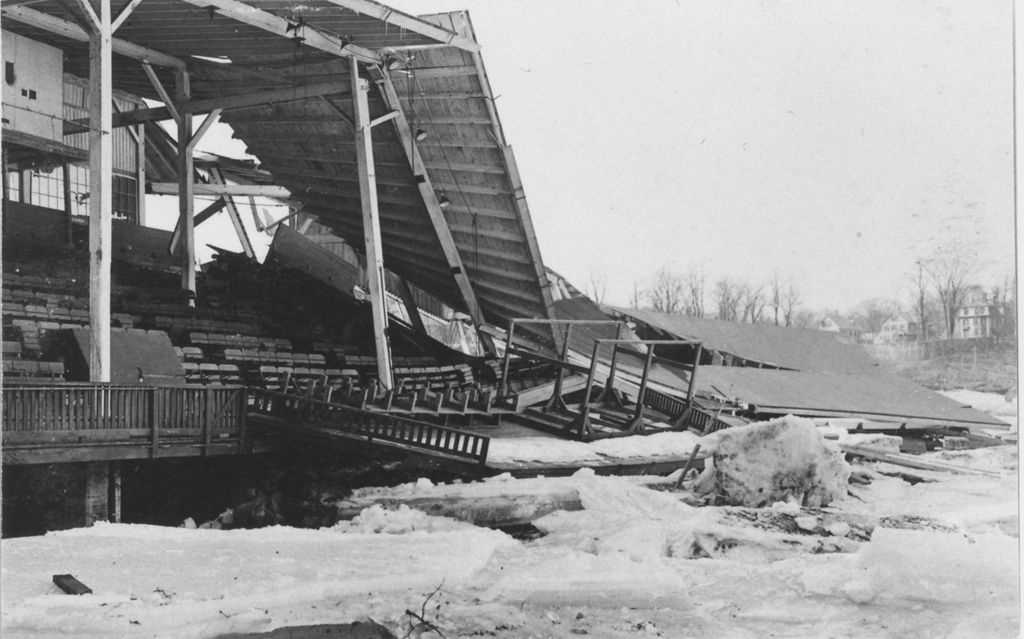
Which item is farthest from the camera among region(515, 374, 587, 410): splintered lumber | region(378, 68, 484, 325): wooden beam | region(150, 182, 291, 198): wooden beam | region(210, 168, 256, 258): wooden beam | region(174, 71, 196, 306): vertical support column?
region(210, 168, 256, 258): wooden beam

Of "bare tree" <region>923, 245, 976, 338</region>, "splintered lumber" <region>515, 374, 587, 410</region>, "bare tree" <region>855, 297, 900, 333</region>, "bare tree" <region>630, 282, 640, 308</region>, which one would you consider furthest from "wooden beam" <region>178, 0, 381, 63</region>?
"bare tree" <region>923, 245, 976, 338</region>

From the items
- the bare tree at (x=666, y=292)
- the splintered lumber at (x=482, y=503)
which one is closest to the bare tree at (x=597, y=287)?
the bare tree at (x=666, y=292)

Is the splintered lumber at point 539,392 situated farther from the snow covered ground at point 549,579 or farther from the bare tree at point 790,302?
the snow covered ground at point 549,579

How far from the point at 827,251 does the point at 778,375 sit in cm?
791

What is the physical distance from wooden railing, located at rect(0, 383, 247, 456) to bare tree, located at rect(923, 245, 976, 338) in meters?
7.79

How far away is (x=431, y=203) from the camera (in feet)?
55.4

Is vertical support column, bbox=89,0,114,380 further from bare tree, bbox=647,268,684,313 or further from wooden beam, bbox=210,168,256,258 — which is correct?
wooden beam, bbox=210,168,256,258

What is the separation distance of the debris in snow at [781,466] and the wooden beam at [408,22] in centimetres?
724

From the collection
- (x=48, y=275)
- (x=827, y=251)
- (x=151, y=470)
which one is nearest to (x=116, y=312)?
(x=48, y=275)

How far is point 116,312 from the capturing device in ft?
49.9

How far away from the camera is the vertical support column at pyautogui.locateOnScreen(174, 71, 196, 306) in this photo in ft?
54.9

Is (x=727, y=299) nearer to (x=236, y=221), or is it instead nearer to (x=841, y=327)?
(x=841, y=327)

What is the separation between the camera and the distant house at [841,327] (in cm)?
1297

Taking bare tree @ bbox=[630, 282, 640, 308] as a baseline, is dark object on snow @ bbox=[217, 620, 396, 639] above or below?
below
